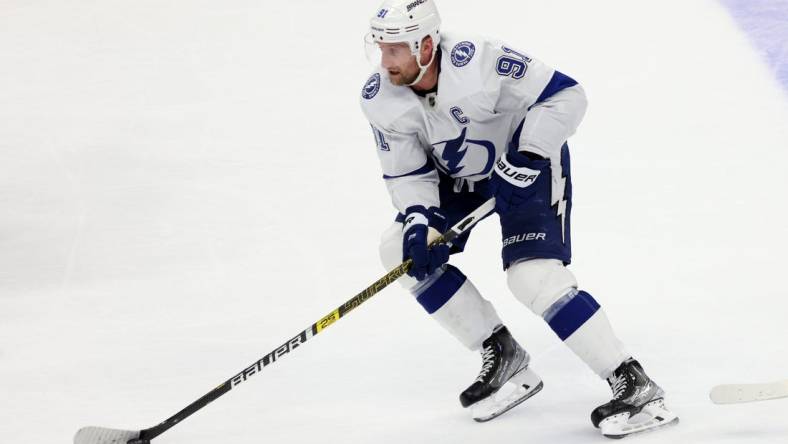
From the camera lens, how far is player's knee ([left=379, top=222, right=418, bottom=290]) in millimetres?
3557

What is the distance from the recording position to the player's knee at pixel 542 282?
3.38 m

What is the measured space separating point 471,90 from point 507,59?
0.49ft

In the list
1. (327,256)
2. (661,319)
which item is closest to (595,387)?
(661,319)

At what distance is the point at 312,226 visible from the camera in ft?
16.1

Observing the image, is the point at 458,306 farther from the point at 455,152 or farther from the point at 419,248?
the point at 455,152

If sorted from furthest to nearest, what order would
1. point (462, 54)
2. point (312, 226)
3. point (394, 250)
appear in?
point (312, 226) < point (394, 250) < point (462, 54)

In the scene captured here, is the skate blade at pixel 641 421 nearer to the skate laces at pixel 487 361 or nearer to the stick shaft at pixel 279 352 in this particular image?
the skate laces at pixel 487 361

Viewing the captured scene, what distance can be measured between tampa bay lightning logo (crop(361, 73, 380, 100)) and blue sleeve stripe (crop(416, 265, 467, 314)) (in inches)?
21.5

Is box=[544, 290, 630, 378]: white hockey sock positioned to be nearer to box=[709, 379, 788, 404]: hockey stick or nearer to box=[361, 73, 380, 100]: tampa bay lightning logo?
box=[709, 379, 788, 404]: hockey stick

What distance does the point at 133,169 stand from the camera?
17.7ft

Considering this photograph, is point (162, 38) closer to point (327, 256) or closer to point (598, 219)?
point (327, 256)

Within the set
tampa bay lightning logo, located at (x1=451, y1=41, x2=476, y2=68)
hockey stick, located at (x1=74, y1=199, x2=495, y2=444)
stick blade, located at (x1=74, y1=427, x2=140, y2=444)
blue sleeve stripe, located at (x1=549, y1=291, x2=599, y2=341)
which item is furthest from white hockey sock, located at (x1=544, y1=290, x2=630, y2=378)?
stick blade, located at (x1=74, y1=427, x2=140, y2=444)

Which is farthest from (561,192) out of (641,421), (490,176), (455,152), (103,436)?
(103,436)

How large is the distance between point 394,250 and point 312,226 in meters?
1.39
